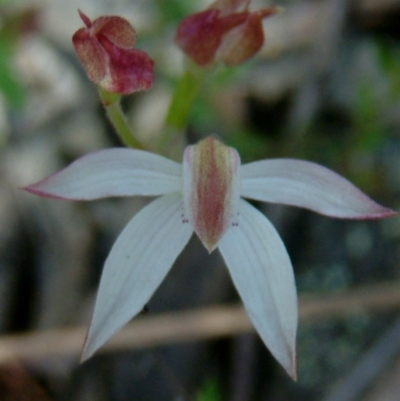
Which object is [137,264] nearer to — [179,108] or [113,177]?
[113,177]

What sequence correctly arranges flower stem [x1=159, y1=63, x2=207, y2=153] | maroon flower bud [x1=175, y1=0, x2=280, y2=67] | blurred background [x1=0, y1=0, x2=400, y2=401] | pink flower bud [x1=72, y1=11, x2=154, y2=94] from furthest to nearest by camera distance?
blurred background [x1=0, y1=0, x2=400, y2=401]
flower stem [x1=159, y1=63, x2=207, y2=153]
maroon flower bud [x1=175, y1=0, x2=280, y2=67]
pink flower bud [x1=72, y1=11, x2=154, y2=94]

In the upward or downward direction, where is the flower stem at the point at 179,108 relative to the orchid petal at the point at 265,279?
upward

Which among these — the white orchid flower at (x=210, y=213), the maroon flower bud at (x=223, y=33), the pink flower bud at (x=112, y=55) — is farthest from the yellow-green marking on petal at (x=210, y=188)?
the maroon flower bud at (x=223, y=33)

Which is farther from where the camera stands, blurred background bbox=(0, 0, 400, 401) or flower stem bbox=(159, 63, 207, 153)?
blurred background bbox=(0, 0, 400, 401)

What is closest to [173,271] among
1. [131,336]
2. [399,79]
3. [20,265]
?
[131,336]

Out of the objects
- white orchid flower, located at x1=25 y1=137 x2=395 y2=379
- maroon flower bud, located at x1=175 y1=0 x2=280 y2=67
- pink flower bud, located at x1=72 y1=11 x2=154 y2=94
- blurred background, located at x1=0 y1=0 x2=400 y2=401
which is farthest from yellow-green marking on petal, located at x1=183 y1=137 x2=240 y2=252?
blurred background, located at x1=0 y1=0 x2=400 y2=401

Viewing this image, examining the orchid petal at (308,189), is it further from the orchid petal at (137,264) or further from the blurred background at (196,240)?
the blurred background at (196,240)

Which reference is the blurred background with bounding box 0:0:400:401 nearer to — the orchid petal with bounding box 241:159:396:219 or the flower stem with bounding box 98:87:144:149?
the flower stem with bounding box 98:87:144:149
